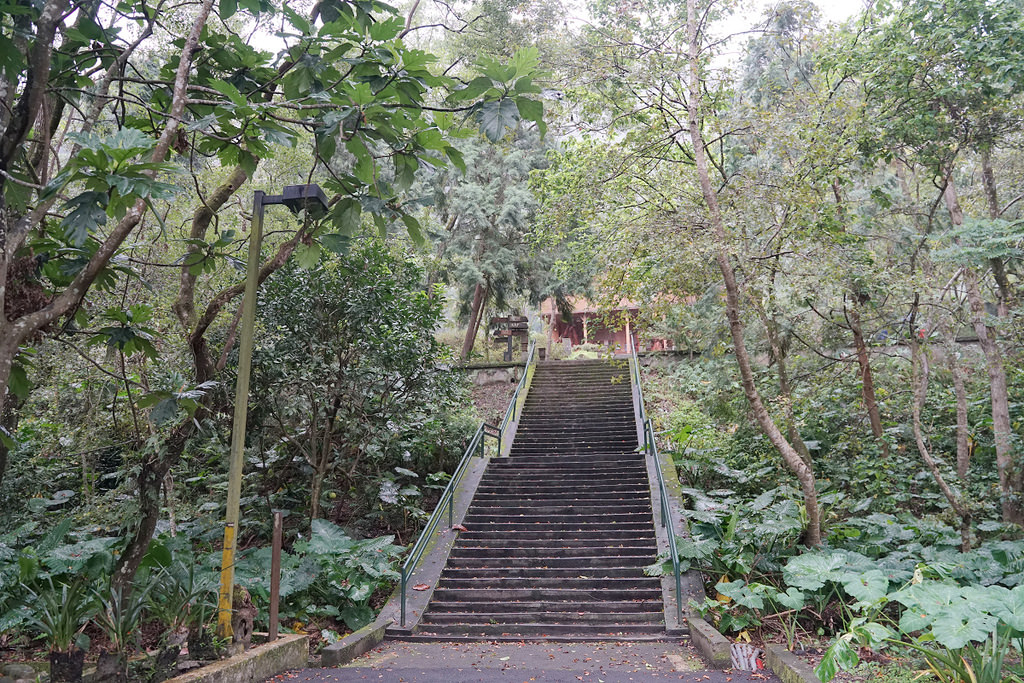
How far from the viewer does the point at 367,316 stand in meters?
9.48

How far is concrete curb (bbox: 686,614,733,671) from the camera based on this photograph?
20.0 ft

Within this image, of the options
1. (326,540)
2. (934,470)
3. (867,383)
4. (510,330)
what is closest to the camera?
(934,470)

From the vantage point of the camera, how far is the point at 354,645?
668 cm

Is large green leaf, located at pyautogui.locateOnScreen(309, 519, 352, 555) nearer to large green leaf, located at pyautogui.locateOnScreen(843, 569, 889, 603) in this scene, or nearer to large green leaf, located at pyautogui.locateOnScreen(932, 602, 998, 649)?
large green leaf, located at pyautogui.locateOnScreen(843, 569, 889, 603)

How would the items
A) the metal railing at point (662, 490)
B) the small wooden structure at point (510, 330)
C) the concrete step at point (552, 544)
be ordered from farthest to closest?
the small wooden structure at point (510, 330) < the concrete step at point (552, 544) < the metal railing at point (662, 490)

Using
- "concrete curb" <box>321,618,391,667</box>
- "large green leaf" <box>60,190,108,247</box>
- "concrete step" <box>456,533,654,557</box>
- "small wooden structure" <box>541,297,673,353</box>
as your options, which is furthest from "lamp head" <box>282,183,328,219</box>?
"concrete step" <box>456,533,654,557</box>

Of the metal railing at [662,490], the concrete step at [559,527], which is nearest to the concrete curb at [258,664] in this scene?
the metal railing at [662,490]

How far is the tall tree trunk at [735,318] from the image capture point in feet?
25.0

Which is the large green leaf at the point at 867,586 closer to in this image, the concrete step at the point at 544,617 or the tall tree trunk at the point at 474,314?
the concrete step at the point at 544,617

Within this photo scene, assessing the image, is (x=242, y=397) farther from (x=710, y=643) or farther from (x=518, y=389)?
(x=518, y=389)

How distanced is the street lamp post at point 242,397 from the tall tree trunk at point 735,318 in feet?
15.3

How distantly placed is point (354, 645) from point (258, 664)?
5.65 ft

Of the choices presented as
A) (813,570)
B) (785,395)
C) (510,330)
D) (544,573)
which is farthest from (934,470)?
(510,330)

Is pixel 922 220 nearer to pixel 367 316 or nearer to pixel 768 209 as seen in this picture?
pixel 768 209
